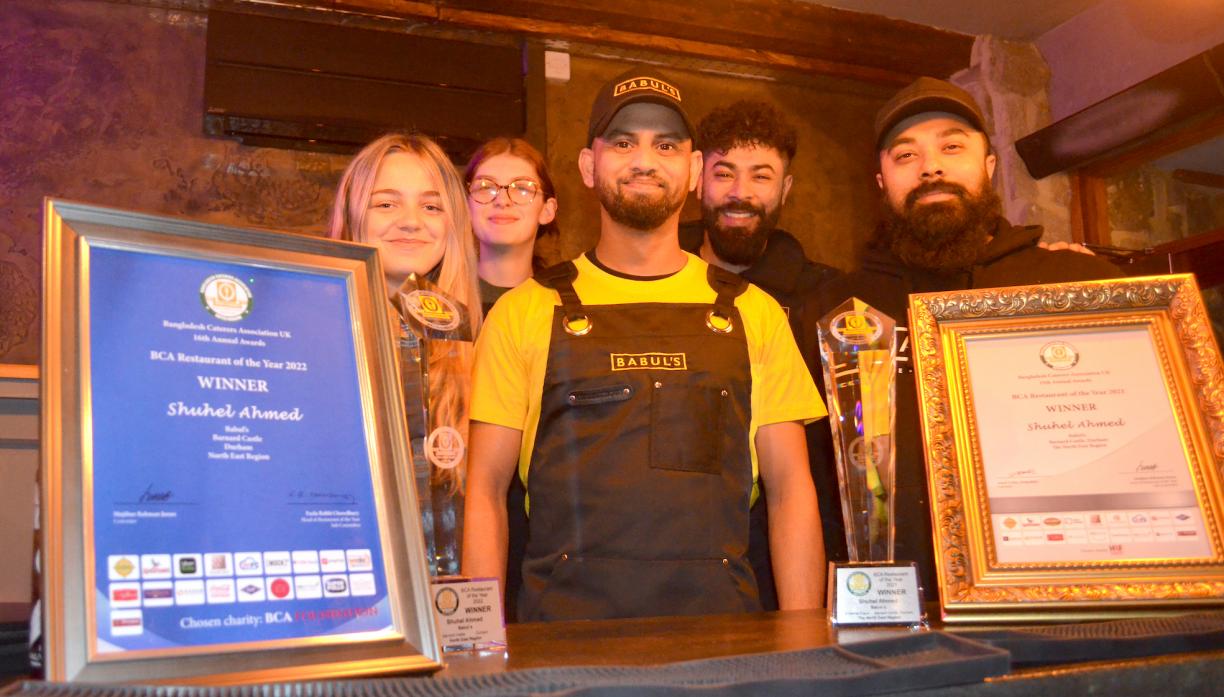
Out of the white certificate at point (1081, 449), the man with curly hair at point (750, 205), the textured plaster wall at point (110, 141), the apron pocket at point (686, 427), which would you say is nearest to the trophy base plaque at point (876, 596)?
the white certificate at point (1081, 449)

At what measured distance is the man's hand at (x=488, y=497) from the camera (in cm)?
181

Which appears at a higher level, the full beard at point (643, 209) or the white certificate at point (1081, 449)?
the full beard at point (643, 209)

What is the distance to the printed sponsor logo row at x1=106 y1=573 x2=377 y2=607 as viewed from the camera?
0.75 meters

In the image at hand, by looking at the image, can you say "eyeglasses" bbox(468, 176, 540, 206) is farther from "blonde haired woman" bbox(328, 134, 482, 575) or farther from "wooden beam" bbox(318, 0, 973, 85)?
"wooden beam" bbox(318, 0, 973, 85)

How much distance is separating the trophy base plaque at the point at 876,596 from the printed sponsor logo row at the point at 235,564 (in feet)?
1.73

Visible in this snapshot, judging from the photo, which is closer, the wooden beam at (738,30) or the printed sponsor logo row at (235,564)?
the printed sponsor logo row at (235,564)

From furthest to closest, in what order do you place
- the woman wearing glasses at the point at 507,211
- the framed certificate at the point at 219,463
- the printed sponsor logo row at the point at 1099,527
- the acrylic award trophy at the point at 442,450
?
the woman wearing glasses at the point at 507,211
the printed sponsor logo row at the point at 1099,527
the acrylic award trophy at the point at 442,450
the framed certificate at the point at 219,463

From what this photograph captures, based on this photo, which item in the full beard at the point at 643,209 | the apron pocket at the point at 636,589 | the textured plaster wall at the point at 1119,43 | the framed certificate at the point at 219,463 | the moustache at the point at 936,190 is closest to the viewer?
the framed certificate at the point at 219,463

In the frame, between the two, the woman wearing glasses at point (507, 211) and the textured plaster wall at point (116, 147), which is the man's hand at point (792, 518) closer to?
the woman wearing glasses at point (507, 211)

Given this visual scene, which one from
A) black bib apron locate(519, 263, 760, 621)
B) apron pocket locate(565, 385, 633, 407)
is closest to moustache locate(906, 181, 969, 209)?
black bib apron locate(519, 263, 760, 621)

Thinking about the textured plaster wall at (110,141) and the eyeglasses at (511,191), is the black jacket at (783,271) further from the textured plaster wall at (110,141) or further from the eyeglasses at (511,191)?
the textured plaster wall at (110,141)

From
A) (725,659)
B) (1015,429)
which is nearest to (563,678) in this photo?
(725,659)

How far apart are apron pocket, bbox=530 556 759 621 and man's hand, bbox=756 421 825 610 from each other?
122 millimetres
